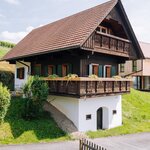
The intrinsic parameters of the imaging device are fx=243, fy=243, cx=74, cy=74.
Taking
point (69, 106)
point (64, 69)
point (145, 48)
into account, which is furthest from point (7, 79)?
point (145, 48)

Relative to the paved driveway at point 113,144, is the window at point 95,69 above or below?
above

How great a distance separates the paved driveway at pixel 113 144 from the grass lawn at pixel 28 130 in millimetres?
695

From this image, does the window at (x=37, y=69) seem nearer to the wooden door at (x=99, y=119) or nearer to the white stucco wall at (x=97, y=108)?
the wooden door at (x=99, y=119)

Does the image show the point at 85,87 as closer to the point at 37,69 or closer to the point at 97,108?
the point at 97,108

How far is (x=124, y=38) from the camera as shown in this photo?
71.7ft

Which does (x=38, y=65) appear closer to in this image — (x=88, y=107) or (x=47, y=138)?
(x=88, y=107)

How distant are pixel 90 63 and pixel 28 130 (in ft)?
23.1

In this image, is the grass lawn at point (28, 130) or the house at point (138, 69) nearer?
the grass lawn at point (28, 130)

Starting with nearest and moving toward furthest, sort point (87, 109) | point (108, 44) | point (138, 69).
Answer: point (87, 109) < point (108, 44) < point (138, 69)

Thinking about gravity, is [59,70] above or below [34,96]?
above

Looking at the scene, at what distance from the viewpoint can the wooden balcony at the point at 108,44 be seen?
16953 mm

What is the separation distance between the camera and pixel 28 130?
50.4ft

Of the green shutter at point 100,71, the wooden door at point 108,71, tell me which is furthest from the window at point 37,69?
the wooden door at point 108,71

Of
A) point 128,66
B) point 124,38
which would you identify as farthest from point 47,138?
point 128,66
